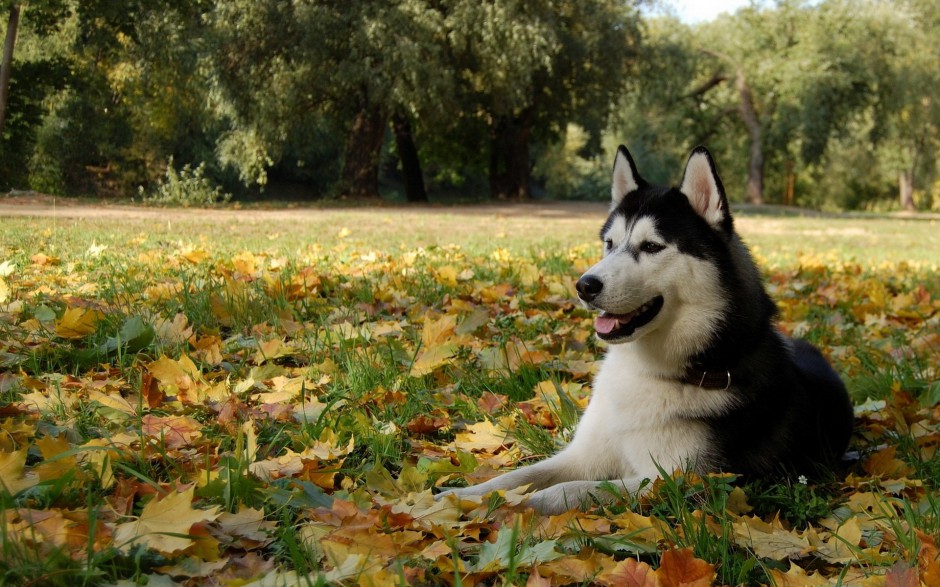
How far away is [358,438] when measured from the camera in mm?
2852

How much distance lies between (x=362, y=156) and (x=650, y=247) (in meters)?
21.5

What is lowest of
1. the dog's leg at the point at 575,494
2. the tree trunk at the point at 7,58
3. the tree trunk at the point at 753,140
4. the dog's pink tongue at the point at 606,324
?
the dog's leg at the point at 575,494

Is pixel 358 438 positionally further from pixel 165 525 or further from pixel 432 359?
pixel 165 525

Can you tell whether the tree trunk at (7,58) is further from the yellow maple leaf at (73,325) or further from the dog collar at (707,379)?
the dog collar at (707,379)

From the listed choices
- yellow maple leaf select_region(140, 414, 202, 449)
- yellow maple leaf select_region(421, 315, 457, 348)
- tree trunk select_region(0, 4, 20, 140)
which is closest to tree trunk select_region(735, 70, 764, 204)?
tree trunk select_region(0, 4, 20, 140)

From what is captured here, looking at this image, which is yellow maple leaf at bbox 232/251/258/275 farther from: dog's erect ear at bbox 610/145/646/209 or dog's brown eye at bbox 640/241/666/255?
dog's brown eye at bbox 640/241/666/255

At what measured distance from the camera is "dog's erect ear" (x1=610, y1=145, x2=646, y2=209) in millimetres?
3090

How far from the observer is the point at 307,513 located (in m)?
2.17

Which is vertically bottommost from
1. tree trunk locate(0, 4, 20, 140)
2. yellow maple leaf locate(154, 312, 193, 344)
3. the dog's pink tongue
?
yellow maple leaf locate(154, 312, 193, 344)

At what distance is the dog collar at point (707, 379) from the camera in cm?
266

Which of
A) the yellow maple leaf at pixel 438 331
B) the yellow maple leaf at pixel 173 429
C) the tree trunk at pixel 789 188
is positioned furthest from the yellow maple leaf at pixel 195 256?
the tree trunk at pixel 789 188

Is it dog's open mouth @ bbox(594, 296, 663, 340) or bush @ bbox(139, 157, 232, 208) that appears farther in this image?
bush @ bbox(139, 157, 232, 208)

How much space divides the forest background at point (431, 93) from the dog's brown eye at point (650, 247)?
4894 millimetres

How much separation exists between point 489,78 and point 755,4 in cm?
1916
